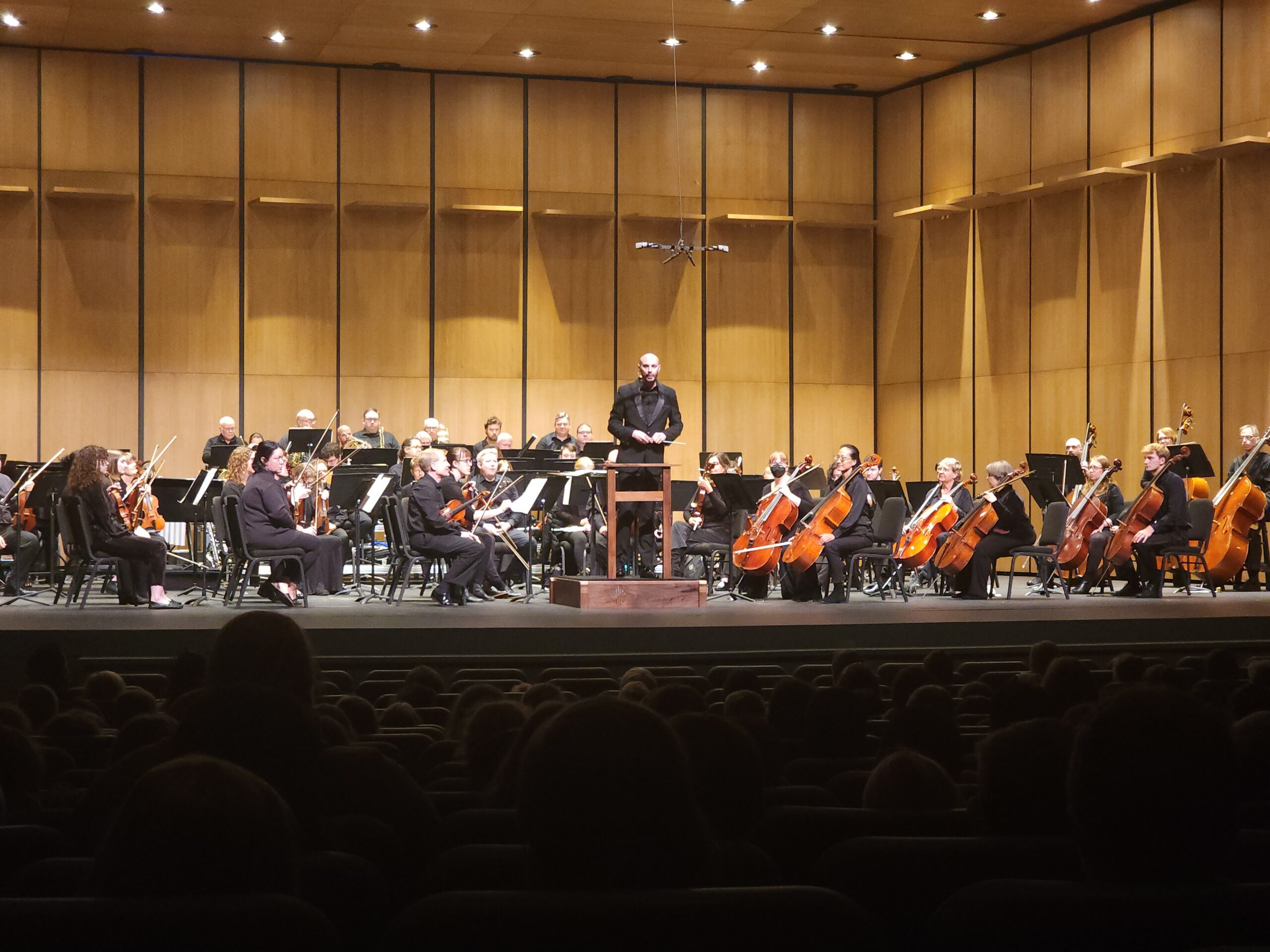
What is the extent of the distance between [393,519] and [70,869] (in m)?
7.66

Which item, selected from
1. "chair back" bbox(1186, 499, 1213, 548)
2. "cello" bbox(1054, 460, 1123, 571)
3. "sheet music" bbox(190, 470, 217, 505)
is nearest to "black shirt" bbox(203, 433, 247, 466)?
"sheet music" bbox(190, 470, 217, 505)

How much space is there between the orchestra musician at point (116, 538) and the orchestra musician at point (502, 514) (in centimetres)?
205

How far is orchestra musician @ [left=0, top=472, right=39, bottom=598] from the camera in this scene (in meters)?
9.39

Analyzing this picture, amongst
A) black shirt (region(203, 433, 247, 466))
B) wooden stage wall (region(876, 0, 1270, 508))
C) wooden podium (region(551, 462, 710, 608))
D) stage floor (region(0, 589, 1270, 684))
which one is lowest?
stage floor (region(0, 589, 1270, 684))

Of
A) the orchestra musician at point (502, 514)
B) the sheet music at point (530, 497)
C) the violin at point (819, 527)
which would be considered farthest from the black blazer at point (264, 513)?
the violin at point (819, 527)

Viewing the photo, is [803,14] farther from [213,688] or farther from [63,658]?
[213,688]

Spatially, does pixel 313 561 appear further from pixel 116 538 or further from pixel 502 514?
pixel 502 514

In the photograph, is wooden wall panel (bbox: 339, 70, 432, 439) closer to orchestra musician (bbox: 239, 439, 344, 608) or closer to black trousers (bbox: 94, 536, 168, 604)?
orchestra musician (bbox: 239, 439, 344, 608)

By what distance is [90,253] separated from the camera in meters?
13.4

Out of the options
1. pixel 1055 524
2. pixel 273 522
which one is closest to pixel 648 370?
pixel 273 522

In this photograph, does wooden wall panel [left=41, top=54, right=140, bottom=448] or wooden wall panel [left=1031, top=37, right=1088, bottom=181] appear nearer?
wooden wall panel [left=1031, top=37, right=1088, bottom=181]

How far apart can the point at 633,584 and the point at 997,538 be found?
3.02m

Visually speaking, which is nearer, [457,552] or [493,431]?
[457,552]

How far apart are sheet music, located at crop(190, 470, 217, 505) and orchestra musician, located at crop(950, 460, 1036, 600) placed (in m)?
5.25
